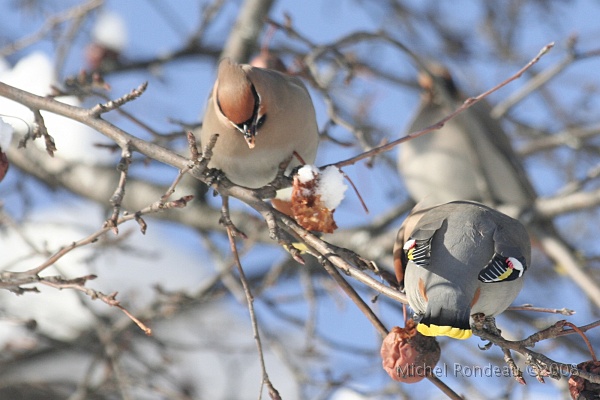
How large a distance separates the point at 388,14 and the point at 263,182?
11.9ft

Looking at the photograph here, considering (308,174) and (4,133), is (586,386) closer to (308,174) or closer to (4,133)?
(308,174)

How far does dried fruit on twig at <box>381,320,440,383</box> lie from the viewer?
5.87 ft

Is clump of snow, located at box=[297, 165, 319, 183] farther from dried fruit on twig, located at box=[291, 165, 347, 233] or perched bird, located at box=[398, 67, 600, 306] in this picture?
perched bird, located at box=[398, 67, 600, 306]

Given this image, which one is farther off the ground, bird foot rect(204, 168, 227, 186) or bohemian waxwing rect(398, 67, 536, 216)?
bohemian waxwing rect(398, 67, 536, 216)

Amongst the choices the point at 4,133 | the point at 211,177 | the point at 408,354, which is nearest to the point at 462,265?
the point at 408,354

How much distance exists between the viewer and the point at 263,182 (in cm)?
228

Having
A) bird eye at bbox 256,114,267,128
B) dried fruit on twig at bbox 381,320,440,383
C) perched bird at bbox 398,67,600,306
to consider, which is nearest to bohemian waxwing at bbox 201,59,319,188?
bird eye at bbox 256,114,267,128

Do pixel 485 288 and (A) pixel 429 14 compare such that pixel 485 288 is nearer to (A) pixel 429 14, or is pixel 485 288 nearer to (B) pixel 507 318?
(B) pixel 507 318

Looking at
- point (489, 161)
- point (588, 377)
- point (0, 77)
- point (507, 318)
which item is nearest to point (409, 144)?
point (489, 161)

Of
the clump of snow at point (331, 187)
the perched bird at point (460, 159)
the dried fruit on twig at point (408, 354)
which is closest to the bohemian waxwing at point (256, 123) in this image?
the clump of snow at point (331, 187)

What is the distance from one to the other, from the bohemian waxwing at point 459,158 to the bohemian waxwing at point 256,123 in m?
2.10

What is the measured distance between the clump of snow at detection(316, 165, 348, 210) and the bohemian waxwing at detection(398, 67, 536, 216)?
2.47m

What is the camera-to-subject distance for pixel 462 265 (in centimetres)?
180

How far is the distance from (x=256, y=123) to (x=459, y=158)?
Result: 8.19 feet
